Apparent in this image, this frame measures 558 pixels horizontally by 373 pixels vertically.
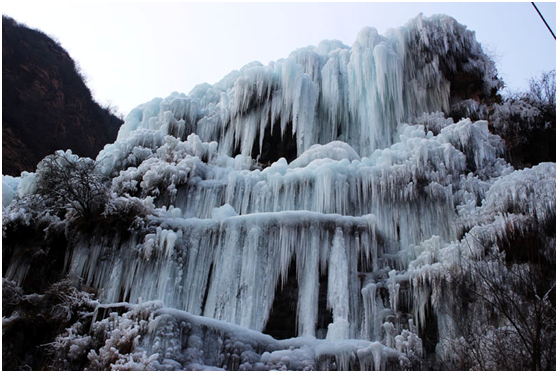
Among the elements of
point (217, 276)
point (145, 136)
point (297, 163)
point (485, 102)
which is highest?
point (485, 102)

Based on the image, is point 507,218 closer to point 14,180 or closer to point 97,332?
point 97,332

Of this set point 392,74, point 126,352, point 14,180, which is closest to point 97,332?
point 126,352

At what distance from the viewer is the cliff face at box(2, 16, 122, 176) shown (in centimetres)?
1789

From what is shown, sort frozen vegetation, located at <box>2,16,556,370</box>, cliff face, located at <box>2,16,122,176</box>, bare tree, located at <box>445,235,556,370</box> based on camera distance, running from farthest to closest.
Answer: cliff face, located at <box>2,16,122,176</box> → frozen vegetation, located at <box>2,16,556,370</box> → bare tree, located at <box>445,235,556,370</box>

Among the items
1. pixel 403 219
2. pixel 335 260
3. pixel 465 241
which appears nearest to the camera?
pixel 465 241

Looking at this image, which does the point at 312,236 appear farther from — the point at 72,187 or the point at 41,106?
the point at 41,106

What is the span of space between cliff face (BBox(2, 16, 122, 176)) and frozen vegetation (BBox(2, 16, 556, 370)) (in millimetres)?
6555

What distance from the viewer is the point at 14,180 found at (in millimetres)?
12023

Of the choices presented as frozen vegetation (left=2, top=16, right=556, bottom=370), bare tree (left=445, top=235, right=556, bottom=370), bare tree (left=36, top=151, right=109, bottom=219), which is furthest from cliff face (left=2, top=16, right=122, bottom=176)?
bare tree (left=445, top=235, right=556, bottom=370)

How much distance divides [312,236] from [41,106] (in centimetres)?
1518

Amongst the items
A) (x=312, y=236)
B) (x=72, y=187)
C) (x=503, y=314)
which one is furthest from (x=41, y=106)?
(x=503, y=314)

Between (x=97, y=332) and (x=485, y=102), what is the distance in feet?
40.1

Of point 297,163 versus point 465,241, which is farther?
point 297,163

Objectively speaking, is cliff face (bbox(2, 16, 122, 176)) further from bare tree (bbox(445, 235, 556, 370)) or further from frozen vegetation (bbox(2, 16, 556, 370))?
bare tree (bbox(445, 235, 556, 370))
